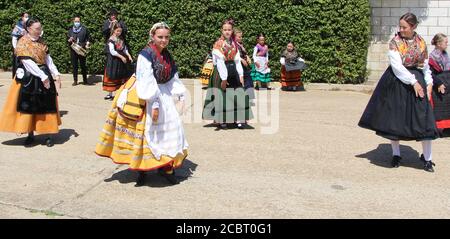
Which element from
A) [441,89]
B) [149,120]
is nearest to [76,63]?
[149,120]

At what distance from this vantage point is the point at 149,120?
5.73 meters

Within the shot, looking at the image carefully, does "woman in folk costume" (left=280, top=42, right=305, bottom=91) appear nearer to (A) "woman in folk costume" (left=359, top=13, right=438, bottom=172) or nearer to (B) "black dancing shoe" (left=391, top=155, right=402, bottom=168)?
(B) "black dancing shoe" (left=391, top=155, right=402, bottom=168)

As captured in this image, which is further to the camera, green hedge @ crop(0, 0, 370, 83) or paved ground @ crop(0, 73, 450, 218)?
green hedge @ crop(0, 0, 370, 83)

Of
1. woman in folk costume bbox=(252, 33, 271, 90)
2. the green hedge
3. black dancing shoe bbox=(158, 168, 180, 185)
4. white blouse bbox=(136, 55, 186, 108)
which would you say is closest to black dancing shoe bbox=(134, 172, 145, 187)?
black dancing shoe bbox=(158, 168, 180, 185)

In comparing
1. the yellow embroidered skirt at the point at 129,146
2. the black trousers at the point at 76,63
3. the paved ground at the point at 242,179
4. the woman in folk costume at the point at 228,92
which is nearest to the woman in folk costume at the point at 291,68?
the paved ground at the point at 242,179

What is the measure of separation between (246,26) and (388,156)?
21.6ft

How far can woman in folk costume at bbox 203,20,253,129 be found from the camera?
848cm

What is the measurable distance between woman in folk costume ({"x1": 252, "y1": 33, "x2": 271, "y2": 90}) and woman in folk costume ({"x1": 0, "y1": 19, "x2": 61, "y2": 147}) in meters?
5.89

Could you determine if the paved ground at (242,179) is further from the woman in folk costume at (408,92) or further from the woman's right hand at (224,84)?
the woman's right hand at (224,84)

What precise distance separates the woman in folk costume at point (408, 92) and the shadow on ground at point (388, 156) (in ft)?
1.72

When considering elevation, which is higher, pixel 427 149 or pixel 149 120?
pixel 149 120

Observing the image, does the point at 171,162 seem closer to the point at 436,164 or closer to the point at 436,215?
the point at 436,215

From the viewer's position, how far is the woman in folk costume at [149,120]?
5.67 meters

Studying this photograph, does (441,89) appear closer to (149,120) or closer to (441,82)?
(441,82)
